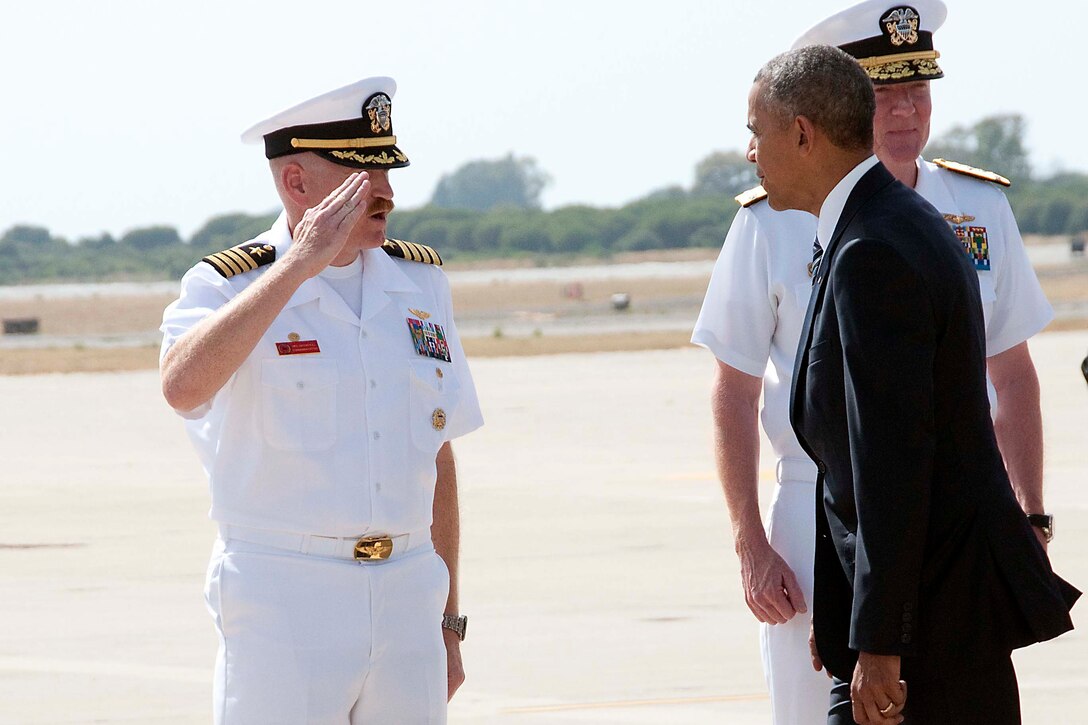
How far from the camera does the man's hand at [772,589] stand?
4.06 m

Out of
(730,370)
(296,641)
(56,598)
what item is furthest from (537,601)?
(296,641)

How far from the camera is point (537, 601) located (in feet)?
31.8

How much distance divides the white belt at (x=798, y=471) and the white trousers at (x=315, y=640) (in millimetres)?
1027

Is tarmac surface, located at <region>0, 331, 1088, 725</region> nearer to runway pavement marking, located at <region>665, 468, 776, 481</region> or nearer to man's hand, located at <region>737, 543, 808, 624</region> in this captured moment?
runway pavement marking, located at <region>665, 468, 776, 481</region>

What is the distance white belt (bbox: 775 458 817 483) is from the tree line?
12172 cm

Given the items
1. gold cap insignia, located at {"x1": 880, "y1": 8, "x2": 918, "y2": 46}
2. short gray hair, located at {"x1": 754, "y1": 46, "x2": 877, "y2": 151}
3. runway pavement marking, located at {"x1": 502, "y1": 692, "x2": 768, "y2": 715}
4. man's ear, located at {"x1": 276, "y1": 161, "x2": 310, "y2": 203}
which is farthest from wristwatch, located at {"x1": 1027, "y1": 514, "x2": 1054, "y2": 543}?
runway pavement marking, located at {"x1": 502, "y1": 692, "x2": 768, "y2": 715}

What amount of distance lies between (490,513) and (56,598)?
158 inches

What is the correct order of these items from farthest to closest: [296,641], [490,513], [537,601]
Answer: [490,513] → [537,601] → [296,641]

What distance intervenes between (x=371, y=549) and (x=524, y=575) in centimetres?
701

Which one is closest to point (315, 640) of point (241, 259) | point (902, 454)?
point (241, 259)

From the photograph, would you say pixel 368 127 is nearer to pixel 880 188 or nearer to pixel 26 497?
pixel 880 188

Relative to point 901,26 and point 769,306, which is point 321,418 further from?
point 901,26

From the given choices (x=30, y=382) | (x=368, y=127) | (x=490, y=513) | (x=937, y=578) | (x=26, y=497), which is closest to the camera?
(x=937, y=578)

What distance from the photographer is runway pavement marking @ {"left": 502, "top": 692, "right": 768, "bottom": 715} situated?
23.6 ft
